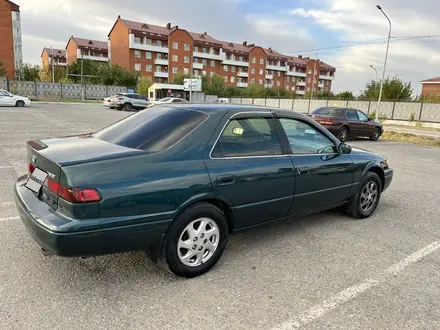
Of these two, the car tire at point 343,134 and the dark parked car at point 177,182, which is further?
the car tire at point 343,134

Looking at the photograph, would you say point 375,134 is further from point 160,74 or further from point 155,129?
point 160,74

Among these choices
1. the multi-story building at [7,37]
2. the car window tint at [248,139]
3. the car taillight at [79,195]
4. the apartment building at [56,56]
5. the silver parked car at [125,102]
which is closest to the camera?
the car taillight at [79,195]

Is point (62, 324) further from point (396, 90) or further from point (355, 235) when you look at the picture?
point (396, 90)

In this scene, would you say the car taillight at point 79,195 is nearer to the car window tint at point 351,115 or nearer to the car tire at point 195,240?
the car tire at point 195,240

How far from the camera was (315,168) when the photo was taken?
3.86m

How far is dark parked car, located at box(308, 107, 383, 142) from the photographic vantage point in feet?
46.7

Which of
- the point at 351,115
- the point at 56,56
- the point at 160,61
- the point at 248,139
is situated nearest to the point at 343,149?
the point at 248,139

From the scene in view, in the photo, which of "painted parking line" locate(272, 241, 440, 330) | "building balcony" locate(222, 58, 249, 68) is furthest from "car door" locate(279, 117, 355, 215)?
"building balcony" locate(222, 58, 249, 68)

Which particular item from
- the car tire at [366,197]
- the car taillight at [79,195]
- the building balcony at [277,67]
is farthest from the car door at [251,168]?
the building balcony at [277,67]

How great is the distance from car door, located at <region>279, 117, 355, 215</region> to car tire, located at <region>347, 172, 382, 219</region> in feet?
0.92

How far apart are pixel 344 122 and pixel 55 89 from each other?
142ft

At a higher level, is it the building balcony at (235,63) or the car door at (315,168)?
the building balcony at (235,63)

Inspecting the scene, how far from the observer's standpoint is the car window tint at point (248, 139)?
3191mm

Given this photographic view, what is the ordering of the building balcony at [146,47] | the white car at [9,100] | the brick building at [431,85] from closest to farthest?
the white car at [9,100] < the brick building at [431,85] < the building balcony at [146,47]
